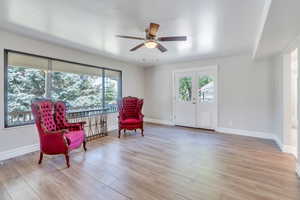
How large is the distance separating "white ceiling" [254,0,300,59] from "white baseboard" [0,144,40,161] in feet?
15.0

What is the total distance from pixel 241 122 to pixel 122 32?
4.07 meters

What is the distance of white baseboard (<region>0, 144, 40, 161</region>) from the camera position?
2.93 m

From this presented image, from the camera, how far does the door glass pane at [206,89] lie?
513cm

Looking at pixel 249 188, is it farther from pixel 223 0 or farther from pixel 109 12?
pixel 109 12

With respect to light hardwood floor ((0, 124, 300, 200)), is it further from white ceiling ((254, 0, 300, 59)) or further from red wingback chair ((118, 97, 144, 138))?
white ceiling ((254, 0, 300, 59))

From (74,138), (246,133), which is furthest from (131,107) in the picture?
(246,133)

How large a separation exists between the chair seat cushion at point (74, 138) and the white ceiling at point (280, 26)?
11.0 feet

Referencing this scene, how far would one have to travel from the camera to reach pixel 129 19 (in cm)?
248

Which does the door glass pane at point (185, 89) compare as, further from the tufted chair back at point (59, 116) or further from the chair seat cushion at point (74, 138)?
the tufted chair back at point (59, 116)

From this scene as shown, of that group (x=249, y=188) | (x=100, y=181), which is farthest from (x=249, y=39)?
(x=100, y=181)

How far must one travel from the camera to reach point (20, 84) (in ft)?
10.6

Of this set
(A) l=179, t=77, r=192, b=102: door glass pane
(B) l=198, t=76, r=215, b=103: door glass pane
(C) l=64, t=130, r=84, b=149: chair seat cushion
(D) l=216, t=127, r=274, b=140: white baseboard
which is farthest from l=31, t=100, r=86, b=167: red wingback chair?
(D) l=216, t=127, r=274, b=140: white baseboard

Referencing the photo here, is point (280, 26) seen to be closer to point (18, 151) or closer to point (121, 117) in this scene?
point (121, 117)

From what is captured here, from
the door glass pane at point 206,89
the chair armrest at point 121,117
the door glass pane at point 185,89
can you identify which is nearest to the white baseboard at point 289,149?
the door glass pane at point 206,89
